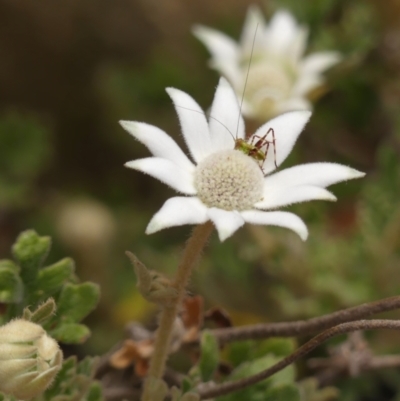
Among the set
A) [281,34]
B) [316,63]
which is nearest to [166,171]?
[316,63]

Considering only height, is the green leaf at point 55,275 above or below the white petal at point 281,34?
below

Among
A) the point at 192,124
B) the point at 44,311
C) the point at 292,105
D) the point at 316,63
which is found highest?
the point at 316,63

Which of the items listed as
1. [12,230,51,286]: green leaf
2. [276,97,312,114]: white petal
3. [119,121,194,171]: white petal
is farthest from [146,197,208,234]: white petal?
[276,97,312,114]: white petal

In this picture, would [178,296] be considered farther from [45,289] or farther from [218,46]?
[218,46]

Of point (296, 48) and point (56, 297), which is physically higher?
point (296, 48)

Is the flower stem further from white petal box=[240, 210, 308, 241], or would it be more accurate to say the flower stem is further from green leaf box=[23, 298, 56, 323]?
green leaf box=[23, 298, 56, 323]

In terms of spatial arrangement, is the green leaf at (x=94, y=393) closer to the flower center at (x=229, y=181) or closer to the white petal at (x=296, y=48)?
the flower center at (x=229, y=181)

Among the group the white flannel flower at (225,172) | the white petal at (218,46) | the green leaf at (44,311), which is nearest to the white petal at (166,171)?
the white flannel flower at (225,172)
